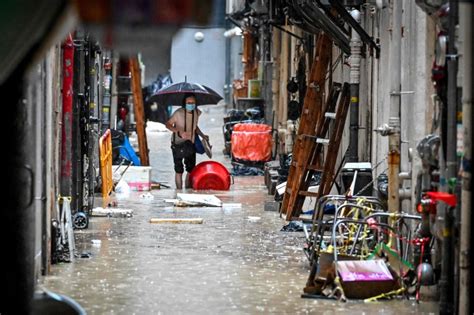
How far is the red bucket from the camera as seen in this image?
2564cm

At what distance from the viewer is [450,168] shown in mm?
11633

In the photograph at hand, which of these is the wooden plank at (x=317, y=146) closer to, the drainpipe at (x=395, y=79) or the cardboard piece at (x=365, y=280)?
the drainpipe at (x=395, y=79)

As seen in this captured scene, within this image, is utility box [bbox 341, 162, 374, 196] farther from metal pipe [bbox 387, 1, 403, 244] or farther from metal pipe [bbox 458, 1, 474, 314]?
metal pipe [bbox 458, 1, 474, 314]

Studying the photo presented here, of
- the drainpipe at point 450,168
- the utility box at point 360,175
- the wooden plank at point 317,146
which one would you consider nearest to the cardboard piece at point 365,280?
the drainpipe at point 450,168

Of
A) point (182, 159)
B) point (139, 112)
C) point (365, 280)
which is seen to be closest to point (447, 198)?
point (365, 280)

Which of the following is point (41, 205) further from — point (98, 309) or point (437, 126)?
point (437, 126)

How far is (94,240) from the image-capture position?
17484mm

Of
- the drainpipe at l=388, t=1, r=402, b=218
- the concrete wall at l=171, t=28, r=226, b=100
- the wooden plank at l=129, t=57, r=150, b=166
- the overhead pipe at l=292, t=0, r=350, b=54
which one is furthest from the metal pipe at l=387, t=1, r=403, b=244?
the concrete wall at l=171, t=28, r=226, b=100

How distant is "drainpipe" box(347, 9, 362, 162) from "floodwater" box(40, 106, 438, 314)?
5.13ft

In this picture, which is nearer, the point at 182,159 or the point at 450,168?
the point at 450,168

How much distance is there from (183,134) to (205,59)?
34.8 meters

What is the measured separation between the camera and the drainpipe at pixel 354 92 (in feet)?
61.5

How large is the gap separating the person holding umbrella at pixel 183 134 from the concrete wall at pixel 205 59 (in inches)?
1331

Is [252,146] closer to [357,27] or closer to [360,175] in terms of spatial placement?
[357,27]
